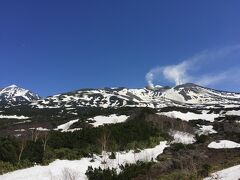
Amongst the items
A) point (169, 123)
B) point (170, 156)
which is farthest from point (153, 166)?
point (169, 123)

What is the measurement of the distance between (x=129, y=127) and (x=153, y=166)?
47.3 feet

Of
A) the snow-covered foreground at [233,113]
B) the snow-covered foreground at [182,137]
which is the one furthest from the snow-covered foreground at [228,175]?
the snow-covered foreground at [233,113]

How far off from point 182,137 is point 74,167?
20.0 metres

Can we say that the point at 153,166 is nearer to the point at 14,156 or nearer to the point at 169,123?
the point at 14,156

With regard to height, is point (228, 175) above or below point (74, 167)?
below

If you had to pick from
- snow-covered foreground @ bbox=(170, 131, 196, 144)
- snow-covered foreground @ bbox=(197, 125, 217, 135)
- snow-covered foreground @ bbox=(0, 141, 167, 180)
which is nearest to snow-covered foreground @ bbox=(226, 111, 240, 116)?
snow-covered foreground @ bbox=(197, 125, 217, 135)

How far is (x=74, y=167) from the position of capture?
109 ft

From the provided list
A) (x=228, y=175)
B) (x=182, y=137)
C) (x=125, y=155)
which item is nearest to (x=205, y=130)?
(x=182, y=137)

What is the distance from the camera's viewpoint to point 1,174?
1209 inches

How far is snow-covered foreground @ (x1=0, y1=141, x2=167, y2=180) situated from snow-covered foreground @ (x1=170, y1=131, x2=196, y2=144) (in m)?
7.53

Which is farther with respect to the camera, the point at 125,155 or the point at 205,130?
the point at 205,130

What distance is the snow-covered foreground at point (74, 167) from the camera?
30.2 m

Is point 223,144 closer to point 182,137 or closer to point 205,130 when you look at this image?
point 182,137

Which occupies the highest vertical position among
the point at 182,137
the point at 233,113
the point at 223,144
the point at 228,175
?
the point at 233,113
